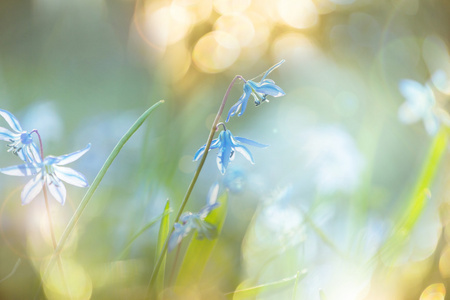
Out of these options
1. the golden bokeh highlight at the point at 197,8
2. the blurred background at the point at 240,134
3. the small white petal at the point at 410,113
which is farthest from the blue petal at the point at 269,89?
the golden bokeh highlight at the point at 197,8

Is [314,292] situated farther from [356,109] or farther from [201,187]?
[356,109]

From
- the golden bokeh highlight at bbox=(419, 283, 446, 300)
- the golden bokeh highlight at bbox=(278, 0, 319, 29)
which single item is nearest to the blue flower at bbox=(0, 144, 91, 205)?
the golden bokeh highlight at bbox=(419, 283, 446, 300)

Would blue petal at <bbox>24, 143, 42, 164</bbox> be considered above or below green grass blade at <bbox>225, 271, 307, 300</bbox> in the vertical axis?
above

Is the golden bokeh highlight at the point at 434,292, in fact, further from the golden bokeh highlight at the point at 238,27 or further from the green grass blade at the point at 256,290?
the golden bokeh highlight at the point at 238,27

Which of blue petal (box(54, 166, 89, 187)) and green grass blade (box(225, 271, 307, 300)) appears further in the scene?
green grass blade (box(225, 271, 307, 300))

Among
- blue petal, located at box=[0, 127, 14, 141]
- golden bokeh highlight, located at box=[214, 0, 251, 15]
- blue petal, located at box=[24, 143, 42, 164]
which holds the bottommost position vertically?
golden bokeh highlight, located at box=[214, 0, 251, 15]

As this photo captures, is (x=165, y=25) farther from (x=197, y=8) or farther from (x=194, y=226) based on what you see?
(x=194, y=226)

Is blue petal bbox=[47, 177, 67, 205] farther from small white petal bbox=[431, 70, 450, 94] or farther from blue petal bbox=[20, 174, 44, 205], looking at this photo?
small white petal bbox=[431, 70, 450, 94]
